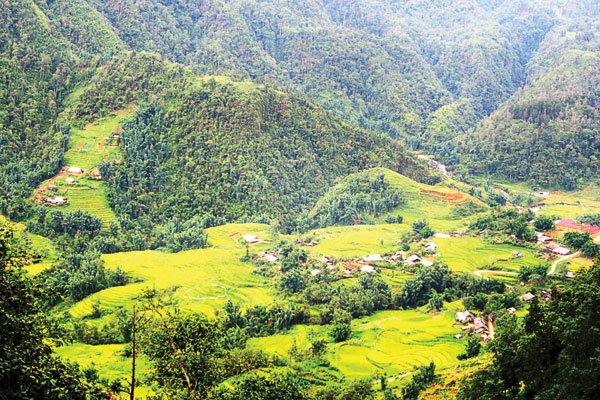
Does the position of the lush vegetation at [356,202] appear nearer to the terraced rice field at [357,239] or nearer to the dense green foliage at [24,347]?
the terraced rice field at [357,239]

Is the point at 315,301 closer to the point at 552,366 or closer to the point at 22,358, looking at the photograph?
the point at 552,366

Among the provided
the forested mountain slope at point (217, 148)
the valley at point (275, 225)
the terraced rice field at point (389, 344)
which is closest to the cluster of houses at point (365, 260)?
the valley at point (275, 225)

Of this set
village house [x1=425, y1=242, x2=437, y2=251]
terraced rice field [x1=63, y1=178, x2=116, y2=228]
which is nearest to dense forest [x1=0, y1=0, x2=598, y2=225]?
terraced rice field [x1=63, y1=178, x2=116, y2=228]

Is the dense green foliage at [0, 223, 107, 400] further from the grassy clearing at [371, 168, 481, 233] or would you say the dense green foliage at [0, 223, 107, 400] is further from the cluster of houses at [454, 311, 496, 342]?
the grassy clearing at [371, 168, 481, 233]

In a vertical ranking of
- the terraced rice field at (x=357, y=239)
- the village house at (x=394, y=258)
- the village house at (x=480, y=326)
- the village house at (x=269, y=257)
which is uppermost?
the village house at (x=480, y=326)

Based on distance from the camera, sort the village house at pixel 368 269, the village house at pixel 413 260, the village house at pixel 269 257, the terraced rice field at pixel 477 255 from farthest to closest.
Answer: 1. the village house at pixel 269 257
2. the village house at pixel 413 260
3. the village house at pixel 368 269
4. the terraced rice field at pixel 477 255

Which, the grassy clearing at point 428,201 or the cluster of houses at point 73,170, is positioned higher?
the cluster of houses at point 73,170

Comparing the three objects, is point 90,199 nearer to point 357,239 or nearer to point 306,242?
point 306,242
